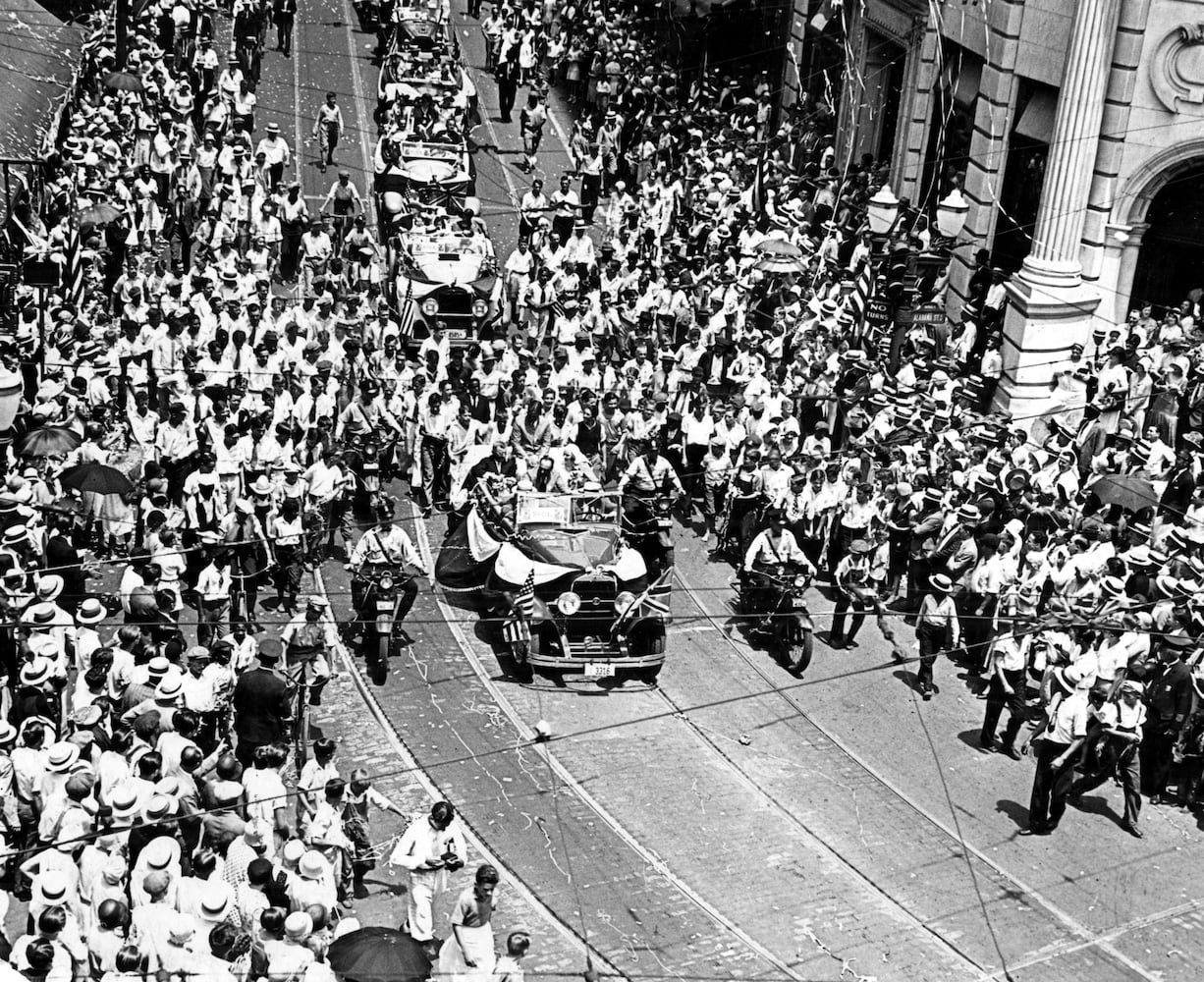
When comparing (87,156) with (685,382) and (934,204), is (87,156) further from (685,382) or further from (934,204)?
(934,204)

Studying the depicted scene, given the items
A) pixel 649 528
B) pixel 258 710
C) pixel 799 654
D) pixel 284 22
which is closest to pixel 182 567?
pixel 258 710

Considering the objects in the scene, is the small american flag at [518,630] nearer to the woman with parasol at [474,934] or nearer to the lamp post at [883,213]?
the woman with parasol at [474,934]

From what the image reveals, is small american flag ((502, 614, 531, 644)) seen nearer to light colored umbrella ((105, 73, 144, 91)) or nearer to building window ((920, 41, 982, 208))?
building window ((920, 41, 982, 208))

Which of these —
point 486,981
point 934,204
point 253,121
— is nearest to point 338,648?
point 486,981

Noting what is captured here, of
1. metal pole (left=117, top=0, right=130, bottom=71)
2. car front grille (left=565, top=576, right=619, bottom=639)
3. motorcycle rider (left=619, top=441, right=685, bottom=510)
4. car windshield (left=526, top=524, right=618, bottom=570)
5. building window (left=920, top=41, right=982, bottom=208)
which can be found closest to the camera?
car front grille (left=565, top=576, right=619, bottom=639)

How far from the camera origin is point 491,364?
2572 centimetres

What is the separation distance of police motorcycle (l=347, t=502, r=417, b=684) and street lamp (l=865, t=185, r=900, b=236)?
11419 millimetres

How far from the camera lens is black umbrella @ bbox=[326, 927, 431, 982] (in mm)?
12531

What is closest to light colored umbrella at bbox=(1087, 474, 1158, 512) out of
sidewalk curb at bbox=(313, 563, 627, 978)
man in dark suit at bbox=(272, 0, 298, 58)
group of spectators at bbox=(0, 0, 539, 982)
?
sidewalk curb at bbox=(313, 563, 627, 978)

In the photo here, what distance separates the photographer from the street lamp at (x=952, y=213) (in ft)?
91.1

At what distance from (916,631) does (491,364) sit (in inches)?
291

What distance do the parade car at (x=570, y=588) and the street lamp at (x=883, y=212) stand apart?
901 centimetres

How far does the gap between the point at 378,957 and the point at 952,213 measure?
60.3 feet

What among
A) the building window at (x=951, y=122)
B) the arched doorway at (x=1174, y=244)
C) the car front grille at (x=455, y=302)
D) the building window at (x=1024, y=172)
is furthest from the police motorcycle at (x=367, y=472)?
the building window at (x=951, y=122)
